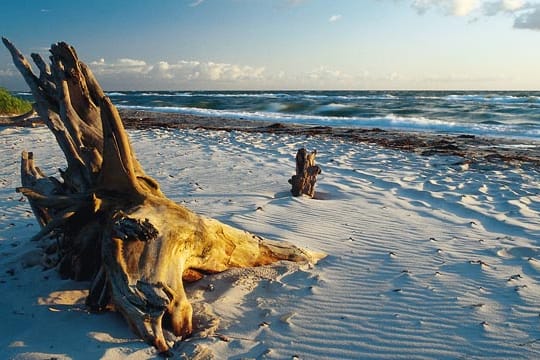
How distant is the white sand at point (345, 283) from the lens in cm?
309

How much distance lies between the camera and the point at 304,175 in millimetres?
7078

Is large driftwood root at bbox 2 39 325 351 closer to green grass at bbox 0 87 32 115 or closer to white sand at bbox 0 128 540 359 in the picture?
white sand at bbox 0 128 540 359

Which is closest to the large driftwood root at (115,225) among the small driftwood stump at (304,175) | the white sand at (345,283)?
the white sand at (345,283)

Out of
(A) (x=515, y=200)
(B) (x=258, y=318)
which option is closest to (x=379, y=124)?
(A) (x=515, y=200)

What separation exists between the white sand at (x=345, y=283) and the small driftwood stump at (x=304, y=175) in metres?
0.21

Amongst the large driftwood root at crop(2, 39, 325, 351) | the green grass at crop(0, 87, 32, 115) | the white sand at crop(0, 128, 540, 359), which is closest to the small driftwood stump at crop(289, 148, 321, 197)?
the white sand at crop(0, 128, 540, 359)

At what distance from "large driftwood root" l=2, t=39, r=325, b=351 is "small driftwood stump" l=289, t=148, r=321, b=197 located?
98.7 inches

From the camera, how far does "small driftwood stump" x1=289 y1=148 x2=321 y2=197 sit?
7074mm

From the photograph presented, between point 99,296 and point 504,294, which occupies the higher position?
point 99,296

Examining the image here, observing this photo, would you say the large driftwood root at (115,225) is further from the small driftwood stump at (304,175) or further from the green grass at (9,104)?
the green grass at (9,104)

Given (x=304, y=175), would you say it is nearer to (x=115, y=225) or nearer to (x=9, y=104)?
(x=115, y=225)

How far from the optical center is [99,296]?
11.0ft

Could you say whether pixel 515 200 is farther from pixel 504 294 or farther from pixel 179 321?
pixel 179 321

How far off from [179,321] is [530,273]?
3.31 m
